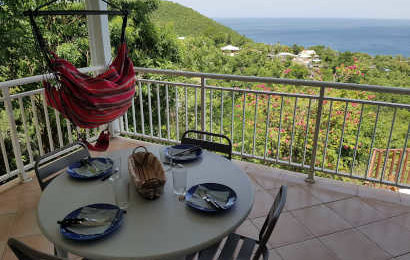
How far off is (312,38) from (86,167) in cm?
1098

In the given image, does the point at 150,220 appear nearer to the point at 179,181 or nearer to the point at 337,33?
the point at 179,181

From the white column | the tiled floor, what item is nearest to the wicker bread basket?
the tiled floor

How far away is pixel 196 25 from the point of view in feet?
32.7

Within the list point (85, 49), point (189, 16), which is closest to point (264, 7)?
point (189, 16)

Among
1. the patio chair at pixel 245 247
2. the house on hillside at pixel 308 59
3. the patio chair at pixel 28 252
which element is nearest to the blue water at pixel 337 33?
the house on hillside at pixel 308 59

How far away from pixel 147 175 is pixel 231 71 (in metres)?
8.00

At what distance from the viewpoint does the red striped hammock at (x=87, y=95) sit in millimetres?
2066

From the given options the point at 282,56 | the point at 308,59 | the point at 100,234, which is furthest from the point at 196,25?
the point at 100,234

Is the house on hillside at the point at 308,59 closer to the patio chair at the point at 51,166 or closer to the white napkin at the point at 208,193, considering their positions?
the patio chair at the point at 51,166

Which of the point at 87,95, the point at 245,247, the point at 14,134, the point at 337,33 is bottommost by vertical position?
the point at 245,247

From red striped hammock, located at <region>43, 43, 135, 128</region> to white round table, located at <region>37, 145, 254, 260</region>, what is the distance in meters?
0.54

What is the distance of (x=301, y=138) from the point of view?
5.83 m

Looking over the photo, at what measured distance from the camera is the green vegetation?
232 inches

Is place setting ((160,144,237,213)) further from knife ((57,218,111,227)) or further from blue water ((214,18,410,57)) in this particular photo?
blue water ((214,18,410,57))
